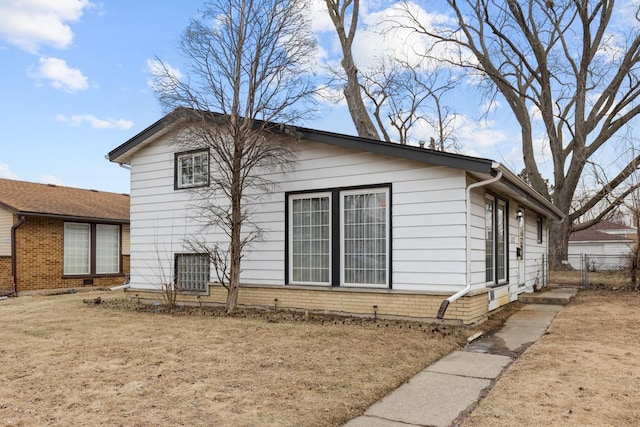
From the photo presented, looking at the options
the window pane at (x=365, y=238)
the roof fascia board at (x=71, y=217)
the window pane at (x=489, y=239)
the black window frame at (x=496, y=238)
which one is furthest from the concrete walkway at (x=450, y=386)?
the roof fascia board at (x=71, y=217)

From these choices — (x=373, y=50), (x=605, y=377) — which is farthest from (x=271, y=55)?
(x=373, y=50)

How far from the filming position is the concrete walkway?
3729 mm

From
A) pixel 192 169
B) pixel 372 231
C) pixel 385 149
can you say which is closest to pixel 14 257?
pixel 192 169

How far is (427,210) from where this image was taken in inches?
300

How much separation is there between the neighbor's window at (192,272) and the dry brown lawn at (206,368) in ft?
6.16

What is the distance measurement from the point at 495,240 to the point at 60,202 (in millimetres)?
14549

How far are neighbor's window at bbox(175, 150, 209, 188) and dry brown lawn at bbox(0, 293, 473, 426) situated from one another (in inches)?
128

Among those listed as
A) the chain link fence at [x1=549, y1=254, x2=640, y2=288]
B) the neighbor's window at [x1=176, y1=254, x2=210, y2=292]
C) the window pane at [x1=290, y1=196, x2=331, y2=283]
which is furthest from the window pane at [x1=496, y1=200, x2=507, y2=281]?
the chain link fence at [x1=549, y1=254, x2=640, y2=288]

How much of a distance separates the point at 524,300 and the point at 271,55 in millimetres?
7832

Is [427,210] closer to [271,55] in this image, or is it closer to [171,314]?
[271,55]

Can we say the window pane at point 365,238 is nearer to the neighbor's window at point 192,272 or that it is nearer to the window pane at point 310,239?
the window pane at point 310,239

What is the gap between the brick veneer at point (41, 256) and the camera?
1457 cm

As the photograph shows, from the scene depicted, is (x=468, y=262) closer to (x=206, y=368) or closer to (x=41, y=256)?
(x=206, y=368)

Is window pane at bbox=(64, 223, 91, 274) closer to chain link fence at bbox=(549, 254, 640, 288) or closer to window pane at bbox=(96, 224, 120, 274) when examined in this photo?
window pane at bbox=(96, 224, 120, 274)
